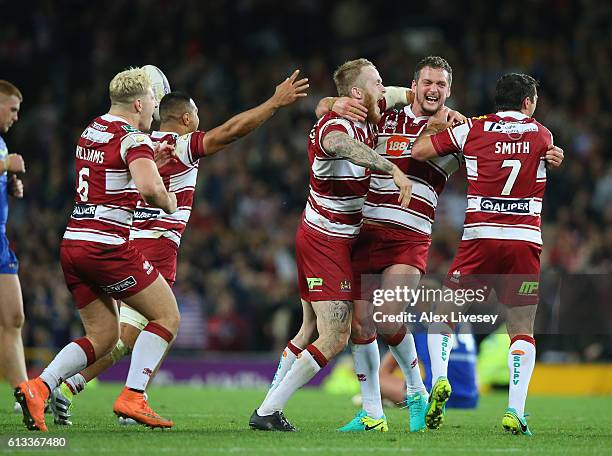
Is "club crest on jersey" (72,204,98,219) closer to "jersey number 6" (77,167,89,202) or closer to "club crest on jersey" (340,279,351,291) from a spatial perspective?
"jersey number 6" (77,167,89,202)

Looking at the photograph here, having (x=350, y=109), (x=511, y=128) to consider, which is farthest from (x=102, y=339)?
(x=511, y=128)

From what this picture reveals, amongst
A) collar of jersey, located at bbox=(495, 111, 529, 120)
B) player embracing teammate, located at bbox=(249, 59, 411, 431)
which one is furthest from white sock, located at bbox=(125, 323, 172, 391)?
collar of jersey, located at bbox=(495, 111, 529, 120)

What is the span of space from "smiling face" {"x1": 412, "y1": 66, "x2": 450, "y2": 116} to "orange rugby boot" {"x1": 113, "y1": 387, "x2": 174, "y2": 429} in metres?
3.10

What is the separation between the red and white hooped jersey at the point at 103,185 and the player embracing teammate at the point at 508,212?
2.27 meters

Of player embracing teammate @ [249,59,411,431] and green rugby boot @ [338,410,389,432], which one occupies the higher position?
player embracing teammate @ [249,59,411,431]

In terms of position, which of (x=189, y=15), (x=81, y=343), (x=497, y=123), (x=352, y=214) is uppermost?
(x=189, y=15)

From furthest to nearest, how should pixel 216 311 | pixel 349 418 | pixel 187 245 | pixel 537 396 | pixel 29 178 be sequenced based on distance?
pixel 29 178
pixel 187 245
pixel 216 311
pixel 537 396
pixel 349 418

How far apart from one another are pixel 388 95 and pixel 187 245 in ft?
38.0

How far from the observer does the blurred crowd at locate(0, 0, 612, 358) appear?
733 inches

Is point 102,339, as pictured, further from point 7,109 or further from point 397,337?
point 397,337

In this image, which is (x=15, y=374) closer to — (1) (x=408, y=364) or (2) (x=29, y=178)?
(1) (x=408, y=364)

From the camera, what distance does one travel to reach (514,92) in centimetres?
837

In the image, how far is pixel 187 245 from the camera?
20094 mm

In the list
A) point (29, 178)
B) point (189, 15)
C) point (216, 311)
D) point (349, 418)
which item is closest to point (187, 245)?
point (216, 311)
